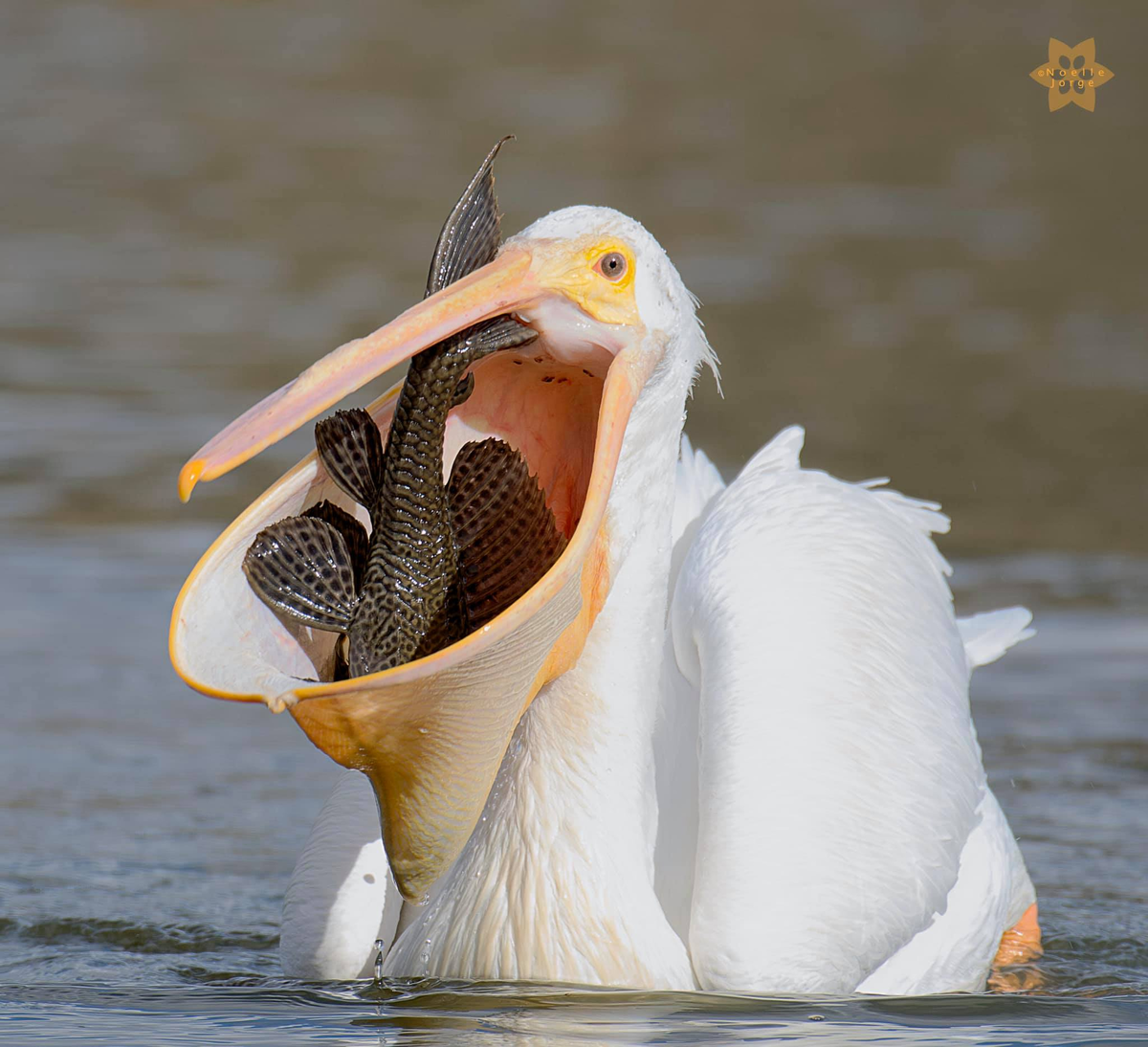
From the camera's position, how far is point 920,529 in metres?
4.76

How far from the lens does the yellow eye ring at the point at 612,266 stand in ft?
11.3

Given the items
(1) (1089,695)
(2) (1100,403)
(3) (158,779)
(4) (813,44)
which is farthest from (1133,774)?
(4) (813,44)

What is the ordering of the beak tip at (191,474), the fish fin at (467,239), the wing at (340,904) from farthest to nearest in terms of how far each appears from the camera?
the wing at (340,904) → the fish fin at (467,239) → the beak tip at (191,474)

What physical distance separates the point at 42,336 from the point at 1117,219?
25.9 ft

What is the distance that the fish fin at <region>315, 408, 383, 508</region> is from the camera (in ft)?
10.8

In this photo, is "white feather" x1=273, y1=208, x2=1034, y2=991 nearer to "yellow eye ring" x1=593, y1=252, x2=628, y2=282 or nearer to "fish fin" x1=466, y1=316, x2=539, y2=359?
"yellow eye ring" x1=593, y1=252, x2=628, y2=282

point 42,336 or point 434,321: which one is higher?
point 42,336

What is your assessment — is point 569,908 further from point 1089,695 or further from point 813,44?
point 813,44

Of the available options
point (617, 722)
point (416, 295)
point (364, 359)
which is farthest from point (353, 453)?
point (416, 295)

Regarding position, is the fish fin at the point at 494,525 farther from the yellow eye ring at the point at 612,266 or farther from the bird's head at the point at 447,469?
the yellow eye ring at the point at 612,266

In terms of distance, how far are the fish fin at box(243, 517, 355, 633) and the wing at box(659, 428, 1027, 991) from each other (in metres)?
0.82

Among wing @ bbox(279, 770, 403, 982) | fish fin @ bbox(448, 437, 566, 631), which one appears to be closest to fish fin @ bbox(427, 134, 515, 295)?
fish fin @ bbox(448, 437, 566, 631)

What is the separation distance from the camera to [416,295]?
1216 centimetres

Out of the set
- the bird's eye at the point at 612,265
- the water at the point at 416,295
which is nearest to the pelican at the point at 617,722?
the bird's eye at the point at 612,265
